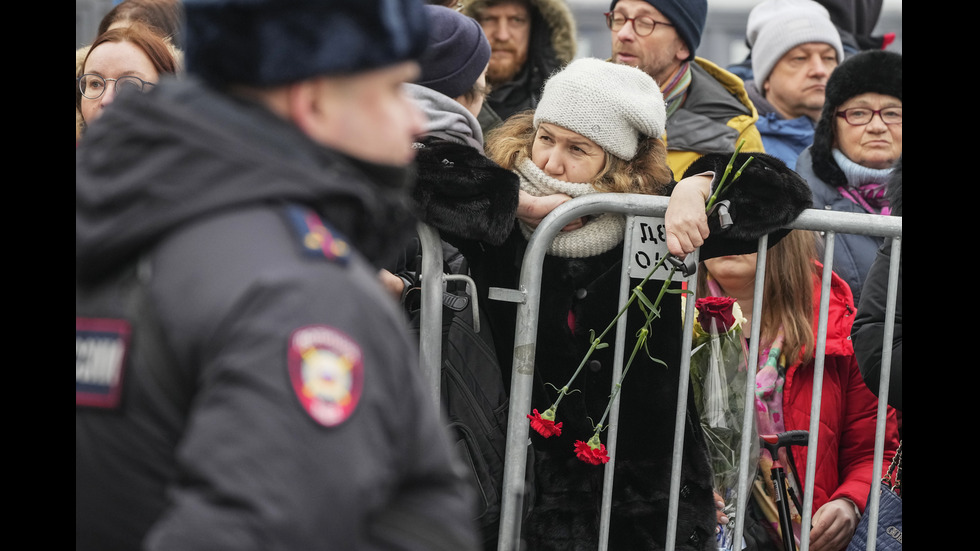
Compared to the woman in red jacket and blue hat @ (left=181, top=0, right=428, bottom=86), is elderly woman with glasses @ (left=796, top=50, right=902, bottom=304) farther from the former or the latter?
blue hat @ (left=181, top=0, right=428, bottom=86)

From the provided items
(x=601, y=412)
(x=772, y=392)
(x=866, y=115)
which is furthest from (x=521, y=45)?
(x=601, y=412)

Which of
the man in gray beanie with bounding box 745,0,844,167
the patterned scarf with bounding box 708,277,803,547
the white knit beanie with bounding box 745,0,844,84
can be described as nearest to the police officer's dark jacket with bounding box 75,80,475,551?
the patterned scarf with bounding box 708,277,803,547

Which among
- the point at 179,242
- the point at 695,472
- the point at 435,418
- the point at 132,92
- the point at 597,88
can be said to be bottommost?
the point at 695,472

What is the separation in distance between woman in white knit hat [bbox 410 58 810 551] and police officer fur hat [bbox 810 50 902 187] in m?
1.49

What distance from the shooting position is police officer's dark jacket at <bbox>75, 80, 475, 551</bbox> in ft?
3.80

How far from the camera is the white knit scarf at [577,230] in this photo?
10.4 feet

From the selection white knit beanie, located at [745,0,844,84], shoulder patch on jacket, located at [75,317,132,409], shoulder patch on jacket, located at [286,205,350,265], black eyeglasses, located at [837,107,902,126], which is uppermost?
white knit beanie, located at [745,0,844,84]

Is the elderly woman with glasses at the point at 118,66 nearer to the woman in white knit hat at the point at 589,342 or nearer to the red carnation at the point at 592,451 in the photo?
the woman in white knit hat at the point at 589,342

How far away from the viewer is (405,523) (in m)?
1.29

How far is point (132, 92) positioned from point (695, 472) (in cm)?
222

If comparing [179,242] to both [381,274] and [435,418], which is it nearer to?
[435,418]

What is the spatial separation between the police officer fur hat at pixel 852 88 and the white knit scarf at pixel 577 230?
170 centimetres

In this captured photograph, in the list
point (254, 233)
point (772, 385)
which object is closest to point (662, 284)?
point (772, 385)

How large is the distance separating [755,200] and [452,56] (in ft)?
3.38
